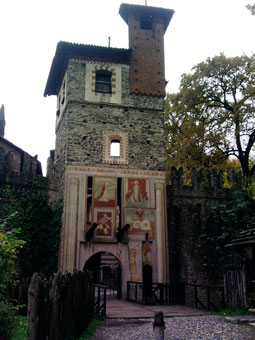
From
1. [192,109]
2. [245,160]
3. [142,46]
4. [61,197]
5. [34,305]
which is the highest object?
[142,46]

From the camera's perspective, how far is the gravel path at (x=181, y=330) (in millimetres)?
7781

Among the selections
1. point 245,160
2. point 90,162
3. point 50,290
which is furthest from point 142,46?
point 50,290

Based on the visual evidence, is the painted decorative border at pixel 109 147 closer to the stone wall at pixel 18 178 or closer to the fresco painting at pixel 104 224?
the fresco painting at pixel 104 224

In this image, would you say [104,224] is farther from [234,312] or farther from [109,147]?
[234,312]

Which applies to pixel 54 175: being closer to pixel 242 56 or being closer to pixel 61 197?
pixel 61 197

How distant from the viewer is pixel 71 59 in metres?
19.0

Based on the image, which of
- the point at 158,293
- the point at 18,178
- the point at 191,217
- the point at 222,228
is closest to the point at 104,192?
the point at 18,178

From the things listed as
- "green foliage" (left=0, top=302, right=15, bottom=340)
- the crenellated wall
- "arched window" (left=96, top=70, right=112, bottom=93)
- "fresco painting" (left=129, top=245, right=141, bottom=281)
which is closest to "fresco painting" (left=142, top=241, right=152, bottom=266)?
"fresco painting" (left=129, top=245, right=141, bottom=281)

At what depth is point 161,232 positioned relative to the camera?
1702 centimetres

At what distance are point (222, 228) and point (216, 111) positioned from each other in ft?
23.9

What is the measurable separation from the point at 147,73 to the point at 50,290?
14967 millimetres

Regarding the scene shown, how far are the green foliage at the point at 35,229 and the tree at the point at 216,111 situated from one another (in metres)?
8.12

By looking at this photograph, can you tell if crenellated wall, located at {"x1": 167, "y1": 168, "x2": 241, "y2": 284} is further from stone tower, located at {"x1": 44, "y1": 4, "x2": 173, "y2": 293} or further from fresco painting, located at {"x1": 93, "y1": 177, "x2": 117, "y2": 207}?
fresco painting, located at {"x1": 93, "y1": 177, "x2": 117, "y2": 207}

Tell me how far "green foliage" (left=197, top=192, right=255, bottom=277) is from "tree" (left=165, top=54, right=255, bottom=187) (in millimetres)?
3107
